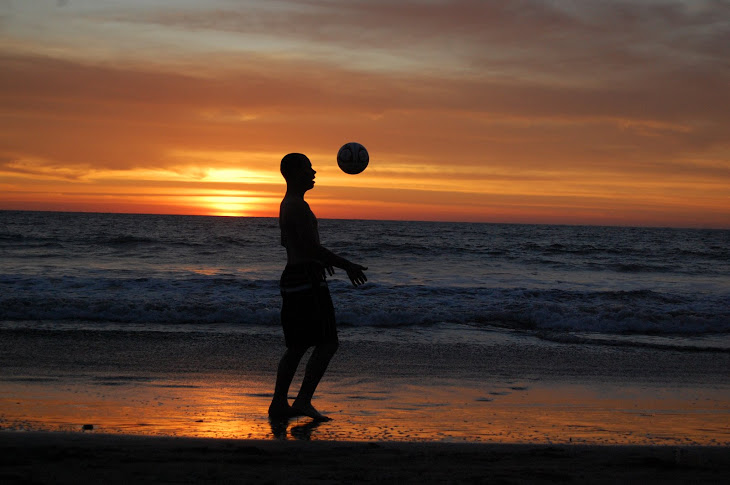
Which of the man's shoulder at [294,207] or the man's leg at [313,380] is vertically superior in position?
the man's shoulder at [294,207]

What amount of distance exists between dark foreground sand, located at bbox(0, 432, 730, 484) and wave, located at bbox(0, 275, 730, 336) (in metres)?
7.26

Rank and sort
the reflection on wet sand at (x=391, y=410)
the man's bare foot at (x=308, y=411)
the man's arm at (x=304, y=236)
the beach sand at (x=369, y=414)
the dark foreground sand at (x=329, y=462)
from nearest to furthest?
the dark foreground sand at (x=329, y=462) < the beach sand at (x=369, y=414) < the reflection on wet sand at (x=391, y=410) < the man's arm at (x=304, y=236) < the man's bare foot at (x=308, y=411)

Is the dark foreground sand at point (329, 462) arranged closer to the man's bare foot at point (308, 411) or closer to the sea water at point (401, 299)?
the man's bare foot at point (308, 411)


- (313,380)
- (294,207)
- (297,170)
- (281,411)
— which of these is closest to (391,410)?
(313,380)

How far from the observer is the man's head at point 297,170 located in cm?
494

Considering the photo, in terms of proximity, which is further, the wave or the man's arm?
the wave

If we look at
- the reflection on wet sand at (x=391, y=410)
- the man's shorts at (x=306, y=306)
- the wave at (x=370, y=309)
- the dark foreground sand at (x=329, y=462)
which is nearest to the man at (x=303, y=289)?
the man's shorts at (x=306, y=306)

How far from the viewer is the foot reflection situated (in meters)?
4.39

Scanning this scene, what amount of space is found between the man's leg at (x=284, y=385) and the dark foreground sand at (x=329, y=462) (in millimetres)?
821

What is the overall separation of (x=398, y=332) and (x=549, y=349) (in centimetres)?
245

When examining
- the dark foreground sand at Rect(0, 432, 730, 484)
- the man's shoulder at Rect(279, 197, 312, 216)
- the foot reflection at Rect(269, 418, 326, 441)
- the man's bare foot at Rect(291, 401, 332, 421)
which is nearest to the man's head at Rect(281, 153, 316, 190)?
the man's shoulder at Rect(279, 197, 312, 216)

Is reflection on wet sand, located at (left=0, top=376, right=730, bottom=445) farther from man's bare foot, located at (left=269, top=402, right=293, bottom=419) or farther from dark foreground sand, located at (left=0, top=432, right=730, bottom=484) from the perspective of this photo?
dark foreground sand, located at (left=0, top=432, right=730, bottom=484)

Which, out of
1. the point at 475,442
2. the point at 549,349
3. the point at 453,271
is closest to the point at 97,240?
the point at 453,271

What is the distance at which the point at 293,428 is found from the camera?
4652 mm
